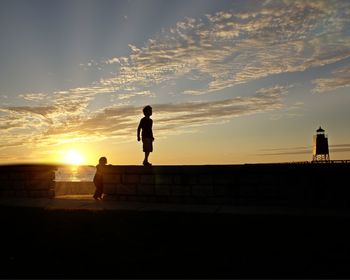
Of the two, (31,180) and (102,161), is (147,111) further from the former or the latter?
(31,180)

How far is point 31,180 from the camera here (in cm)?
995

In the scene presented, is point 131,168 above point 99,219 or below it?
above

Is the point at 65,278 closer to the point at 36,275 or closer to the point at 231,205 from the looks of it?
→ the point at 36,275

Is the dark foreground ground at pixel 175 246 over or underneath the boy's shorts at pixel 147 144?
underneath

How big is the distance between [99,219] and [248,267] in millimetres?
3079

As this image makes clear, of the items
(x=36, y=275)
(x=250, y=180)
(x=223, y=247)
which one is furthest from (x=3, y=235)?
(x=250, y=180)

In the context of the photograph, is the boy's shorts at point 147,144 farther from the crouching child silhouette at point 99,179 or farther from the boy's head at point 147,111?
the crouching child silhouette at point 99,179

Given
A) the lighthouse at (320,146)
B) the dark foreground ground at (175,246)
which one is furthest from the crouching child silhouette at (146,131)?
the lighthouse at (320,146)

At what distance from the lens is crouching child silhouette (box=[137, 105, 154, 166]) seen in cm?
958

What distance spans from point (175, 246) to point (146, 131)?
552cm

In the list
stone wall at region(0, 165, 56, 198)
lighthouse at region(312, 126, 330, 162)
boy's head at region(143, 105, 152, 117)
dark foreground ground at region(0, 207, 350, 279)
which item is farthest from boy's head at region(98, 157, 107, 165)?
lighthouse at region(312, 126, 330, 162)

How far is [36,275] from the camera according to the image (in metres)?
3.59

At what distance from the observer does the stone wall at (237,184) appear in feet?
24.5

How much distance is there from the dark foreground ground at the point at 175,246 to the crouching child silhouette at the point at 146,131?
3.51m
